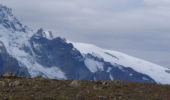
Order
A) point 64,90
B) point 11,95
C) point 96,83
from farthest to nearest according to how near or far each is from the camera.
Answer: point 96,83
point 64,90
point 11,95

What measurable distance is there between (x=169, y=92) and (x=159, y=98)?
1.70 metres

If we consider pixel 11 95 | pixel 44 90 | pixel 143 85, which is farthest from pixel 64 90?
pixel 143 85

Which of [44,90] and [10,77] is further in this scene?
[10,77]

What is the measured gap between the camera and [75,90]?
2477 centimetres

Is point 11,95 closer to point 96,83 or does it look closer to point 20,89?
point 20,89

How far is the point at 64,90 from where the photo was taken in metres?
24.7

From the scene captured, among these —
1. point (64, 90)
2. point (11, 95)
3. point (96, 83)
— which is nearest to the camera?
point (11, 95)

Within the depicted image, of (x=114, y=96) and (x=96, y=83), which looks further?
(x=96, y=83)

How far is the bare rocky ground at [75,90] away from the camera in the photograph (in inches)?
915

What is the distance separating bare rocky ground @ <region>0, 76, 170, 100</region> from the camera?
23.2 metres

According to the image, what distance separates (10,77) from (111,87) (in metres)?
4.73

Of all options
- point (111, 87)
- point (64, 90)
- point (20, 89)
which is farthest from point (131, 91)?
point (20, 89)

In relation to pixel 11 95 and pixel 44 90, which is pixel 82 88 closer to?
pixel 44 90

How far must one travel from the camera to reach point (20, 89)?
2464cm
